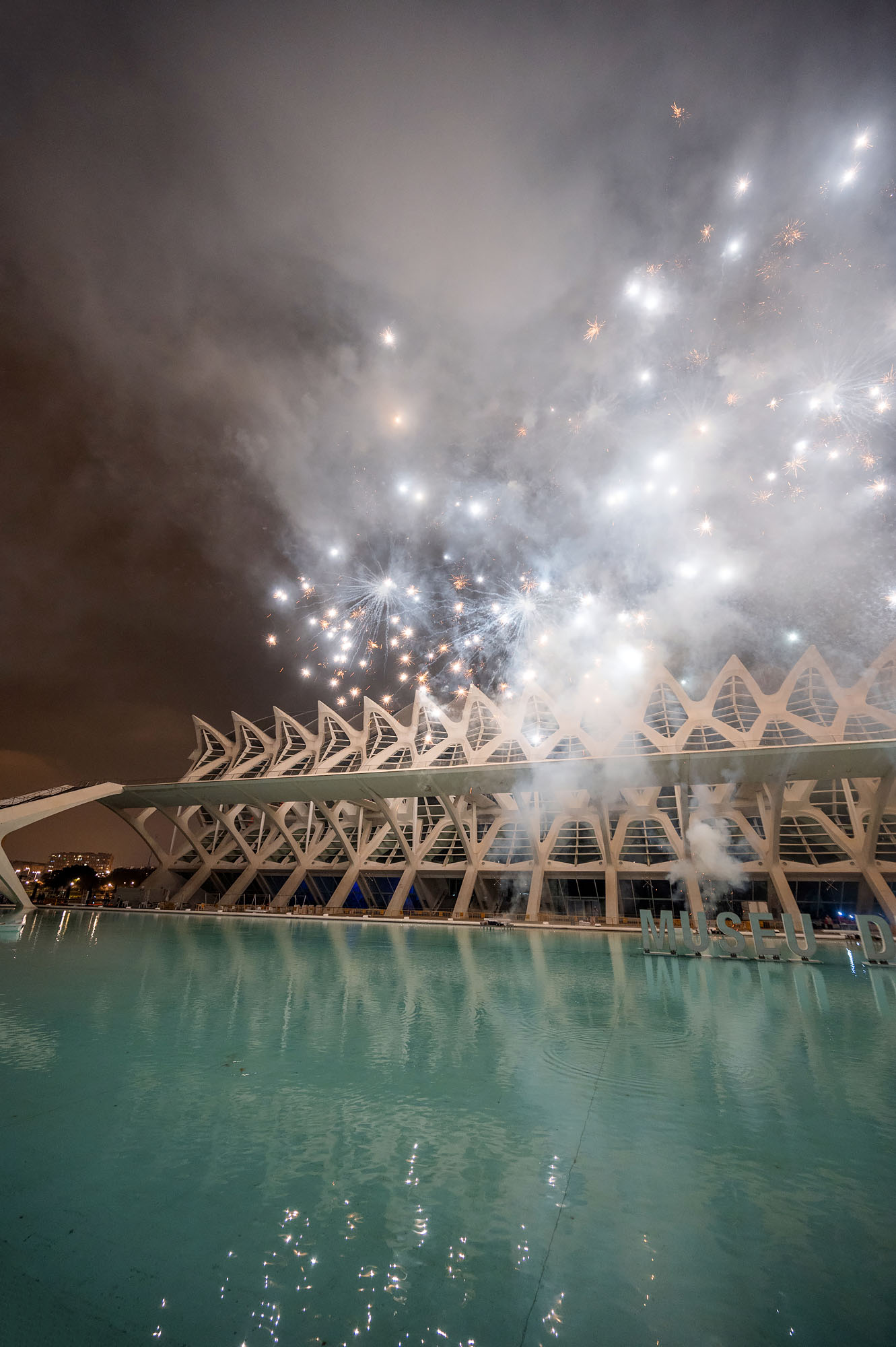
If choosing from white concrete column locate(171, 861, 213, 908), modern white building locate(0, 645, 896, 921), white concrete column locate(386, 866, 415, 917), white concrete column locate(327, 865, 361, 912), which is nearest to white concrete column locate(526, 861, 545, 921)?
modern white building locate(0, 645, 896, 921)

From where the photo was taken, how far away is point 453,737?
41594 mm

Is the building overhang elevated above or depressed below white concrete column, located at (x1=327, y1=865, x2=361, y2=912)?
above

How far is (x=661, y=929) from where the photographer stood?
60.7 ft

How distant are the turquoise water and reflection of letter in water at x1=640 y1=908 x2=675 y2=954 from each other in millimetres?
8830

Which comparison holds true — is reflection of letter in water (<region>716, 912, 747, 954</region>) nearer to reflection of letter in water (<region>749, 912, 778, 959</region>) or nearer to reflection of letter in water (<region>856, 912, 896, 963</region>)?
reflection of letter in water (<region>749, 912, 778, 959</region>)

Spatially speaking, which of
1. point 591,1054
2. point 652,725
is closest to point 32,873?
point 652,725

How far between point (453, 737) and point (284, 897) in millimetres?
16909

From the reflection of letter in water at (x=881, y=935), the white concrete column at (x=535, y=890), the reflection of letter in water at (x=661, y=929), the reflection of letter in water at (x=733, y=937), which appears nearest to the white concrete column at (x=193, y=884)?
the white concrete column at (x=535, y=890)

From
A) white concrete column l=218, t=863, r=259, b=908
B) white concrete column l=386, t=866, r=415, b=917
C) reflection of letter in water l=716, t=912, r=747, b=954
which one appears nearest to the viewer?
reflection of letter in water l=716, t=912, r=747, b=954

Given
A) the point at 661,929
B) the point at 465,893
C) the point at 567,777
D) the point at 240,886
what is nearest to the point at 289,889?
the point at 240,886

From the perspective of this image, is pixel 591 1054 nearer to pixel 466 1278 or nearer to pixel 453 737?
pixel 466 1278

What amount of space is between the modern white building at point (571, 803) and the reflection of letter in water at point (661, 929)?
388 inches

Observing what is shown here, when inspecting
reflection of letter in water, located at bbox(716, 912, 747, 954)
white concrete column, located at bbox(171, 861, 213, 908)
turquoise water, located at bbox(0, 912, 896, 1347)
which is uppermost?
white concrete column, located at bbox(171, 861, 213, 908)

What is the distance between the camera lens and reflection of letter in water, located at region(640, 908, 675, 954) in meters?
17.7
